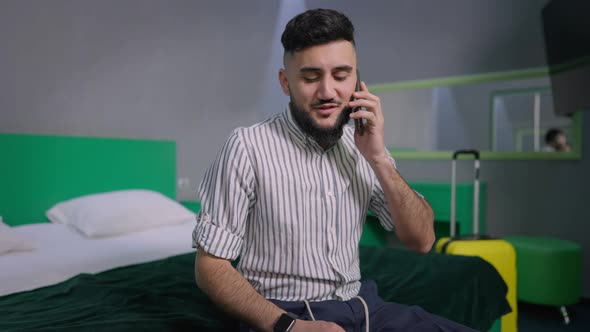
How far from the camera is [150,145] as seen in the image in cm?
317

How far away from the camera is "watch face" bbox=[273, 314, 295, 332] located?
3.03ft

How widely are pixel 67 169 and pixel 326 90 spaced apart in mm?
2215

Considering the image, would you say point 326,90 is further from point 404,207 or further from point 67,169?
point 67,169

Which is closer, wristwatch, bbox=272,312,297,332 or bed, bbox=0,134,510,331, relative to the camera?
wristwatch, bbox=272,312,297,332

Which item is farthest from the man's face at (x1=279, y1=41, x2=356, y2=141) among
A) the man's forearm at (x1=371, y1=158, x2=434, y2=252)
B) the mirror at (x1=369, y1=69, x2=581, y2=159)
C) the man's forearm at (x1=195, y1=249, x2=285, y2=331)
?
the mirror at (x1=369, y1=69, x2=581, y2=159)

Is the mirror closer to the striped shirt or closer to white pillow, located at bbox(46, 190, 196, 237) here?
white pillow, located at bbox(46, 190, 196, 237)

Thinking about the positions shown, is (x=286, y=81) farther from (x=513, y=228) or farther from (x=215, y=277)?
(x=513, y=228)

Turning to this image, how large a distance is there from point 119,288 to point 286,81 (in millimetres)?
904

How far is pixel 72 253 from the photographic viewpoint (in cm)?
199

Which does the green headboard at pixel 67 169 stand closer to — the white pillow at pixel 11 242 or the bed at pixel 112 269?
the bed at pixel 112 269

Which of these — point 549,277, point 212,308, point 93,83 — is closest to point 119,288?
point 212,308

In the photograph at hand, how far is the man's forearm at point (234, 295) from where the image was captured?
0.95 metres

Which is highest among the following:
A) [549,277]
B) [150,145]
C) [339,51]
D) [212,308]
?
[339,51]

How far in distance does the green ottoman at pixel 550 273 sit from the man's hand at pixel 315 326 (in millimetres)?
2307
